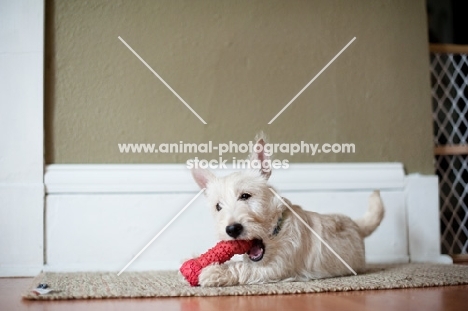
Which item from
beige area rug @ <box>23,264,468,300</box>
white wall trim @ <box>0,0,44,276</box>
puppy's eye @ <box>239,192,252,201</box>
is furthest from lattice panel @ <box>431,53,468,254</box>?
white wall trim @ <box>0,0,44,276</box>

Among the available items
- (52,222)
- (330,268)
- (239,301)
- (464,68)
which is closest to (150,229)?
(52,222)

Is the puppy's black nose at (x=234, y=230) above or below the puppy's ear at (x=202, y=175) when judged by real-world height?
below

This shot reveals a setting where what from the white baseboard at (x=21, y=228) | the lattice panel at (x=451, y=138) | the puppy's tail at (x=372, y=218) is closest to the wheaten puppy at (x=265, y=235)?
the puppy's tail at (x=372, y=218)

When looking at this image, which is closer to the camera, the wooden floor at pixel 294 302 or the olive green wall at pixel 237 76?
the wooden floor at pixel 294 302

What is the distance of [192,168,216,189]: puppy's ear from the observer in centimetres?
177

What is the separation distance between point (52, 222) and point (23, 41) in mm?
689

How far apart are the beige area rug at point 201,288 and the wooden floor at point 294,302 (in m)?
0.04

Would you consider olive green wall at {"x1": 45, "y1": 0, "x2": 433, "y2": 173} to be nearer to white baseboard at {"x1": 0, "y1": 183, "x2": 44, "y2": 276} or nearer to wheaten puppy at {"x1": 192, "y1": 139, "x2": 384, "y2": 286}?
white baseboard at {"x1": 0, "y1": 183, "x2": 44, "y2": 276}

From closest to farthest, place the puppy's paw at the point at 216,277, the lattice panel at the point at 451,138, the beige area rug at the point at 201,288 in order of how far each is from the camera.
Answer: the beige area rug at the point at 201,288
the puppy's paw at the point at 216,277
the lattice panel at the point at 451,138

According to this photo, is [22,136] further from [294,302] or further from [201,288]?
[294,302]

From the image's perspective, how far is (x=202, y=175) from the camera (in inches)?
70.0

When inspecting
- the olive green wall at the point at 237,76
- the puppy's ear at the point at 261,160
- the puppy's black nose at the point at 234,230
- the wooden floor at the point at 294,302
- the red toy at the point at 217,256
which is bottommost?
the wooden floor at the point at 294,302

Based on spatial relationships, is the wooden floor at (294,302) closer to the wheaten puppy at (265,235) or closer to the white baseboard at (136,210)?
the wheaten puppy at (265,235)

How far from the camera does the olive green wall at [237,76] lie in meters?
2.22
